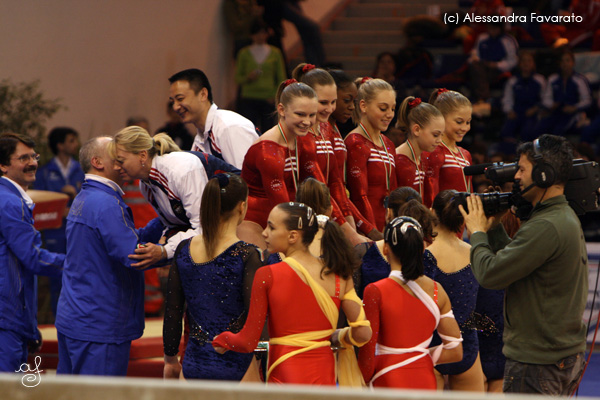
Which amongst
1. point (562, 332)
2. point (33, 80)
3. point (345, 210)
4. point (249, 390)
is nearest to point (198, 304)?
point (345, 210)

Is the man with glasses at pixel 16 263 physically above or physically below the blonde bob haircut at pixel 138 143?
below

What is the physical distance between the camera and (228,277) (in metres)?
3.36

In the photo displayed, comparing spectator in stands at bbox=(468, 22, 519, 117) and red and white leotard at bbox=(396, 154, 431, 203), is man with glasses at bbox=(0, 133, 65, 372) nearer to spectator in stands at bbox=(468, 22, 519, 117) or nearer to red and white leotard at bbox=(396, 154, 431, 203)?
red and white leotard at bbox=(396, 154, 431, 203)

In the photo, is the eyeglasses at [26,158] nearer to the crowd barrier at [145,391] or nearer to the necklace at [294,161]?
the necklace at [294,161]

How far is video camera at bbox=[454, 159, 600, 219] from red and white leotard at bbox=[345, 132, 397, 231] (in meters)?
1.31

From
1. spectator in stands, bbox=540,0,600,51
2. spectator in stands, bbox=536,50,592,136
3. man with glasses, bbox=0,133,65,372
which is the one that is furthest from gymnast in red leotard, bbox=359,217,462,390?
spectator in stands, bbox=540,0,600,51

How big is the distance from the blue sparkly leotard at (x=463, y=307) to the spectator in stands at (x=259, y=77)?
20.4 feet

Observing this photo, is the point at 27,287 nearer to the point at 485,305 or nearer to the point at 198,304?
the point at 198,304

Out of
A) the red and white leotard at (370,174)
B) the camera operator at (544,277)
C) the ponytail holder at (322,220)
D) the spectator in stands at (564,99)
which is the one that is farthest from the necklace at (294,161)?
the spectator in stands at (564,99)

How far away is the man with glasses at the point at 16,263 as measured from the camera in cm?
430

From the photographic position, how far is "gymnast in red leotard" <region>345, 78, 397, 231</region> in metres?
4.57

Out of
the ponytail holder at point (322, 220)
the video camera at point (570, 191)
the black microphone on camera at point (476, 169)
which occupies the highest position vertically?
the black microphone on camera at point (476, 169)

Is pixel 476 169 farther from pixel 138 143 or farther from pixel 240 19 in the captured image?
pixel 240 19

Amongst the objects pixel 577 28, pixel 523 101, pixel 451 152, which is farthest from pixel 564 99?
pixel 451 152
